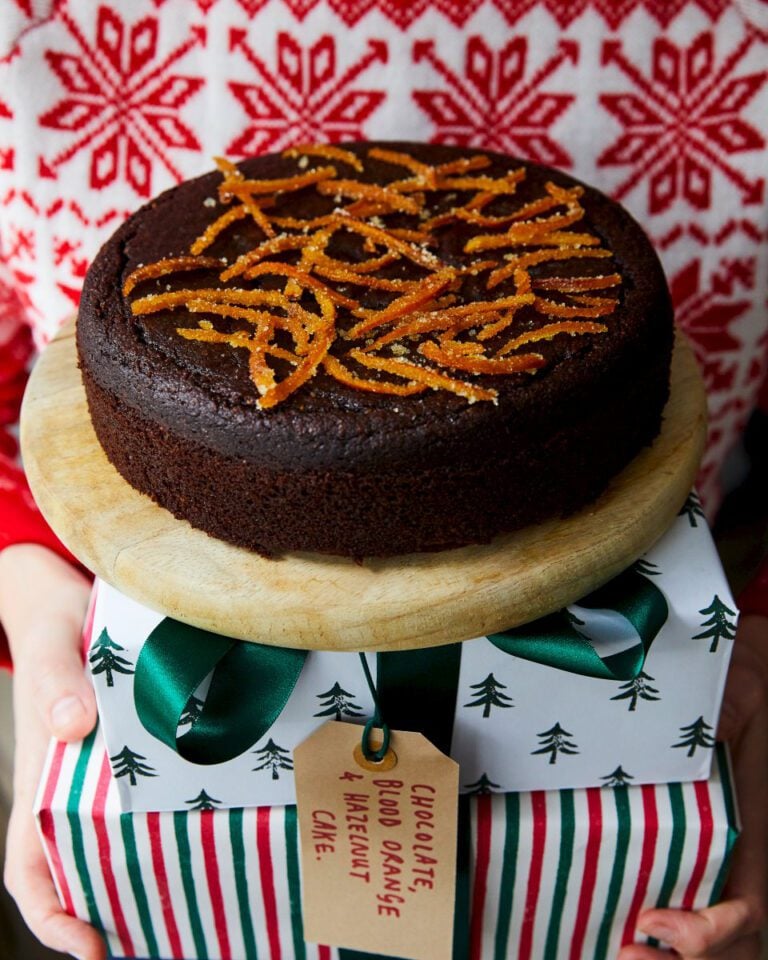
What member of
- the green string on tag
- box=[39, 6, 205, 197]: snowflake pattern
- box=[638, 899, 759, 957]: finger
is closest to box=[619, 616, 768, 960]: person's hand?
box=[638, 899, 759, 957]: finger

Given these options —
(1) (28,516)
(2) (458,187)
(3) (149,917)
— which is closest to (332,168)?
(2) (458,187)

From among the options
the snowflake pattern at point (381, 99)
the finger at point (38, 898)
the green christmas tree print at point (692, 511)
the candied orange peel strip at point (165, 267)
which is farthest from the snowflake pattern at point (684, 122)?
the finger at point (38, 898)

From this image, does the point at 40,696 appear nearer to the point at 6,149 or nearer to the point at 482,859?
the point at 482,859

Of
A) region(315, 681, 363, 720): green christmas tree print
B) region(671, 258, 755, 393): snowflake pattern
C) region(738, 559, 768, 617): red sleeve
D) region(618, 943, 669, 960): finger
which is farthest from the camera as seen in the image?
region(671, 258, 755, 393): snowflake pattern

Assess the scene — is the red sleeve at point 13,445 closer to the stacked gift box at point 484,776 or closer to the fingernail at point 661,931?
the stacked gift box at point 484,776

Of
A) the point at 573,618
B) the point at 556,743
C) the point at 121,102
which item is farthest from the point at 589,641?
the point at 121,102

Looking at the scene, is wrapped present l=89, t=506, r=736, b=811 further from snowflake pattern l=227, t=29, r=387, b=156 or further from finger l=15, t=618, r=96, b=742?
snowflake pattern l=227, t=29, r=387, b=156
